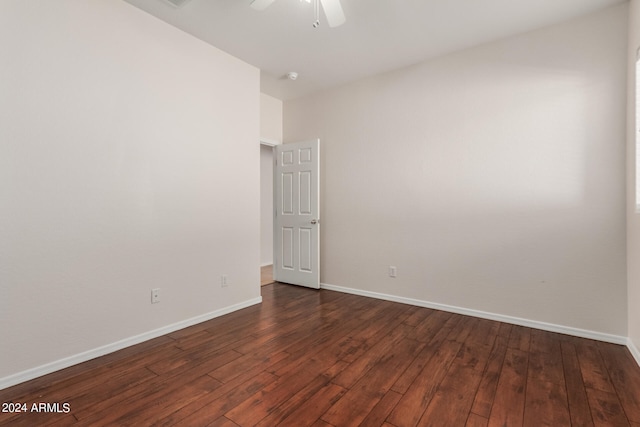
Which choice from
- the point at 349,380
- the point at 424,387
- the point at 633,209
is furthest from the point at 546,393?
the point at 633,209

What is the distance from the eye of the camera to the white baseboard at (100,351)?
194 centimetres

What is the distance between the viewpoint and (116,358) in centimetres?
227

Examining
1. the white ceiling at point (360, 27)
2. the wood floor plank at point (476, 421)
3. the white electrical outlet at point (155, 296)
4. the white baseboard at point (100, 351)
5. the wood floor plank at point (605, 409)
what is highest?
the white ceiling at point (360, 27)

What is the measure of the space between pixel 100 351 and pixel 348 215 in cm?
288

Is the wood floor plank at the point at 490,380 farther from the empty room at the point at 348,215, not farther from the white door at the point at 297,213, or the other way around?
the white door at the point at 297,213

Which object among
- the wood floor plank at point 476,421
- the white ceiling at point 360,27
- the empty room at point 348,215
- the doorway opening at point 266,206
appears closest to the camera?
the wood floor plank at point 476,421

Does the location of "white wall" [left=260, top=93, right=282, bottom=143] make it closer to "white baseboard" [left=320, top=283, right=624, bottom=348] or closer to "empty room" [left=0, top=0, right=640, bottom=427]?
"empty room" [left=0, top=0, right=640, bottom=427]

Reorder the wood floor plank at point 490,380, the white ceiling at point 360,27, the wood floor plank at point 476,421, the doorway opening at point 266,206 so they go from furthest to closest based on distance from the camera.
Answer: the doorway opening at point 266,206 → the white ceiling at point 360,27 → the wood floor plank at point 490,380 → the wood floor plank at point 476,421

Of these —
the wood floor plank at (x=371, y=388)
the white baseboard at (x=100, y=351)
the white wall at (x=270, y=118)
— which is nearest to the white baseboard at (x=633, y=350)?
the wood floor plank at (x=371, y=388)

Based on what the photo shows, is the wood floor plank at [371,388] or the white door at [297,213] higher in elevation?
the white door at [297,213]

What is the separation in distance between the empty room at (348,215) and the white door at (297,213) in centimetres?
56

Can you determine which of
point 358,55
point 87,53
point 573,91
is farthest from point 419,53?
point 87,53

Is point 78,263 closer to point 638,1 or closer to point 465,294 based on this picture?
point 465,294

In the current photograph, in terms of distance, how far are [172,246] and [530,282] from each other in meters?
3.37
